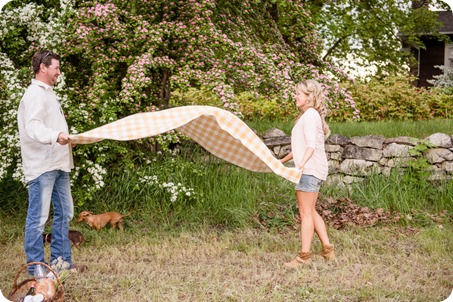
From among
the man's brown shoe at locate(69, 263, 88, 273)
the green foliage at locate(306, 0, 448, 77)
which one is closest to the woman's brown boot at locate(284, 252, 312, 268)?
the man's brown shoe at locate(69, 263, 88, 273)

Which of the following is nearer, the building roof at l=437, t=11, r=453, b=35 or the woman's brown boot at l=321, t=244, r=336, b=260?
the woman's brown boot at l=321, t=244, r=336, b=260

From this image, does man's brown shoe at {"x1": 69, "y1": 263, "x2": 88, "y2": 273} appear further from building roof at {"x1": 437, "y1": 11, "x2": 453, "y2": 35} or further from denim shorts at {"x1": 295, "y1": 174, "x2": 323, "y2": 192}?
building roof at {"x1": 437, "y1": 11, "x2": 453, "y2": 35}

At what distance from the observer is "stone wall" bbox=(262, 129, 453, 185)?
801 cm

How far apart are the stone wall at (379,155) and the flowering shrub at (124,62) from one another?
0.84m

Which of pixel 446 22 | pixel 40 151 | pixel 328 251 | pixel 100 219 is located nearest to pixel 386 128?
pixel 328 251

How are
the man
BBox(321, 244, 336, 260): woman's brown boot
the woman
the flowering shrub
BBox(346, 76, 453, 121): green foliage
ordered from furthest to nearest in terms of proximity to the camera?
BBox(346, 76, 453, 121): green foliage
the flowering shrub
BBox(321, 244, 336, 260): woman's brown boot
the woman
the man

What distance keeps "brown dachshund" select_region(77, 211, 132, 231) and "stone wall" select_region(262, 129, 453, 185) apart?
306cm

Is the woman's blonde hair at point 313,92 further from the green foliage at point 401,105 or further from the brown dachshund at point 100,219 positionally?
the green foliage at point 401,105

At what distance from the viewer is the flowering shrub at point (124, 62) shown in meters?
6.85

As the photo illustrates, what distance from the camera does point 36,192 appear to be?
5.06m

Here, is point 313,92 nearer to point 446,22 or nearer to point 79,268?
point 79,268

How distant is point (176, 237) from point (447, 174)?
153 inches

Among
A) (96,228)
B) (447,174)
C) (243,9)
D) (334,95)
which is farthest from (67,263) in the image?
(447,174)

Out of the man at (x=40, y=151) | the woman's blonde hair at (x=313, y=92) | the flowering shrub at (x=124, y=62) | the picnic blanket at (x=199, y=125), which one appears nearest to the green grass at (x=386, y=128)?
the flowering shrub at (x=124, y=62)
